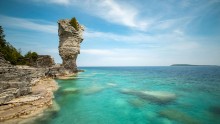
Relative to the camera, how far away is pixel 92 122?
38.4 feet

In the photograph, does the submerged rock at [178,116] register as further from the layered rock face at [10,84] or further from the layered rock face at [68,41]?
the layered rock face at [68,41]

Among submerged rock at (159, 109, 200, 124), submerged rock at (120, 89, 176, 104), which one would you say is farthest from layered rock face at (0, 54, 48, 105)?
submerged rock at (120, 89, 176, 104)

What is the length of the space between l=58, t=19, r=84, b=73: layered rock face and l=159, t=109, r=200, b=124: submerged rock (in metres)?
39.4

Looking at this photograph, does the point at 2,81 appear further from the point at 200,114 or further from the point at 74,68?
the point at 74,68

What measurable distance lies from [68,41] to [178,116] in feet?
136

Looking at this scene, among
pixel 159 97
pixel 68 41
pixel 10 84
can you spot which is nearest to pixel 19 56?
pixel 68 41

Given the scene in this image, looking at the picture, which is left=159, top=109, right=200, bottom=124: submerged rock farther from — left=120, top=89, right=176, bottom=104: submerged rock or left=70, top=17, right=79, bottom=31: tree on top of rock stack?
left=70, top=17, right=79, bottom=31: tree on top of rock stack

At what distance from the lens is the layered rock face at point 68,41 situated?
150 ft

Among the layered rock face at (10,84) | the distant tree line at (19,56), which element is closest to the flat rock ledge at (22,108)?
the layered rock face at (10,84)

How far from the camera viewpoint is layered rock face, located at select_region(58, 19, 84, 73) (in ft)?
150

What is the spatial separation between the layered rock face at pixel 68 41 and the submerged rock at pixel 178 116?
39.4 m

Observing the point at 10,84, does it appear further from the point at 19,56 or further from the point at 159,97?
the point at 19,56

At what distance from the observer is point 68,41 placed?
4650 centimetres

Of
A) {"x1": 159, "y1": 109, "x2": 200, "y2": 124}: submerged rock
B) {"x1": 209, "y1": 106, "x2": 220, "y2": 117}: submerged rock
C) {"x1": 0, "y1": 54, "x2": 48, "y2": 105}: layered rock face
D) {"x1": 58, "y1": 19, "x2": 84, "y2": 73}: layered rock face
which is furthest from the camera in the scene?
{"x1": 58, "y1": 19, "x2": 84, "y2": 73}: layered rock face
